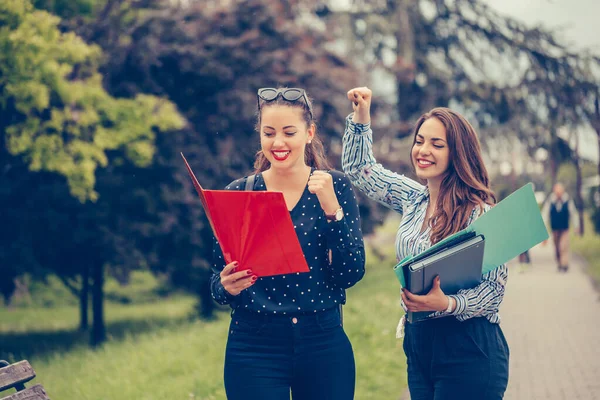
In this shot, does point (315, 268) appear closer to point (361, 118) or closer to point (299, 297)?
point (299, 297)

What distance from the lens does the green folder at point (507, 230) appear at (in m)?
3.00

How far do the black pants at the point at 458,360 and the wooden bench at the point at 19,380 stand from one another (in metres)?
1.61

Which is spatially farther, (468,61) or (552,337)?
(468,61)

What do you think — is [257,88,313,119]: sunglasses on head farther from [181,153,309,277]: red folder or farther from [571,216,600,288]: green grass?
[571,216,600,288]: green grass

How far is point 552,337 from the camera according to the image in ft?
31.4

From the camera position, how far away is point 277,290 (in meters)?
3.09

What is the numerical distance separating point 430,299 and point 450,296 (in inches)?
3.9

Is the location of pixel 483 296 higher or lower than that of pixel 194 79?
lower

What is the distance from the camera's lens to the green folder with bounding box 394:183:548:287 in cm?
300

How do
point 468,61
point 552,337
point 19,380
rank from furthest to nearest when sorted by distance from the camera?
point 468,61
point 552,337
point 19,380

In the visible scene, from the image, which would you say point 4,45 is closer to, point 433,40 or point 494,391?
point 494,391

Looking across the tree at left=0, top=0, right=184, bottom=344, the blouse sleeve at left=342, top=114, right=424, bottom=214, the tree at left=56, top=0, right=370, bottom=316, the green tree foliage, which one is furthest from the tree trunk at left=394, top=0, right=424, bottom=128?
the blouse sleeve at left=342, top=114, right=424, bottom=214

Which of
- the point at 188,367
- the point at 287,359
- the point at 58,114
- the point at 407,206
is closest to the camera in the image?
the point at 287,359

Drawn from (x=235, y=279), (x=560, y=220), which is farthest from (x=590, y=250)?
(x=235, y=279)
